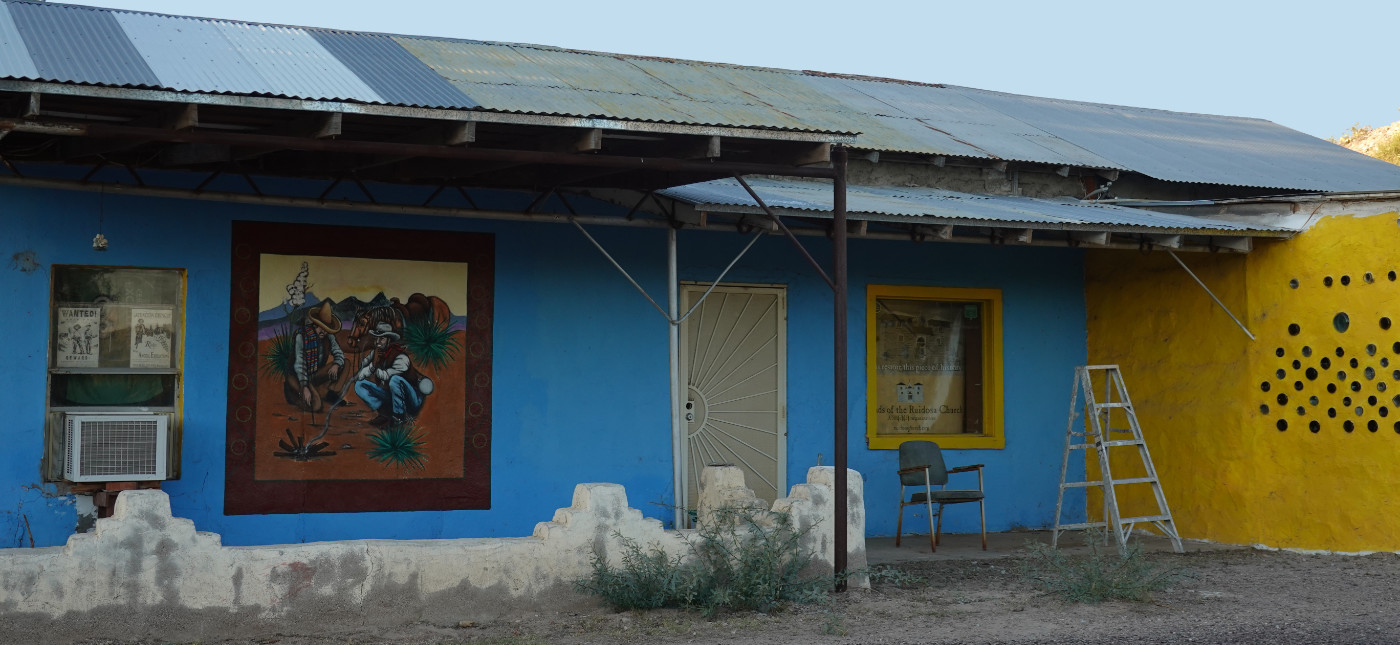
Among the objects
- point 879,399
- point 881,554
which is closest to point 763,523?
point 881,554

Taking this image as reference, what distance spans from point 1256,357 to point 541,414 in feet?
17.7

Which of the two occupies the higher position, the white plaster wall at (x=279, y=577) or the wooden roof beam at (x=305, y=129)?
the wooden roof beam at (x=305, y=129)

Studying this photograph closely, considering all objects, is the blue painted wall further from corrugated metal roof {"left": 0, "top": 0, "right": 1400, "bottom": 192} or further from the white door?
corrugated metal roof {"left": 0, "top": 0, "right": 1400, "bottom": 192}

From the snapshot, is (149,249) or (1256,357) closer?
(149,249)

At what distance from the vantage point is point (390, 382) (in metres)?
9.00

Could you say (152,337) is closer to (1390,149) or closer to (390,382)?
(390,382)

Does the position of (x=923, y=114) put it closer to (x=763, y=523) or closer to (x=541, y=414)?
(x=541, y=414)

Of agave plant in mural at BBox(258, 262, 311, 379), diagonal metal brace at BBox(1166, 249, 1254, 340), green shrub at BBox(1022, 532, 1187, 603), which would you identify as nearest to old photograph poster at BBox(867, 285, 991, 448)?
diagonal metal brace at BBox(1166, 249, 1254, 340)

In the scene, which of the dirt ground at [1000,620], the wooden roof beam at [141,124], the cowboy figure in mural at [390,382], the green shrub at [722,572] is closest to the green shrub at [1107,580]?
the dirt ground at [1000,620]

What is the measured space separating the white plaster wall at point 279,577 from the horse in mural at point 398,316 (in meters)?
2.46

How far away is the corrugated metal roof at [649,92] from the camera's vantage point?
676cm

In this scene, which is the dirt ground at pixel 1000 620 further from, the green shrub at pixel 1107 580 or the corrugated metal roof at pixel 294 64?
the corrugated metal roof at pixel 294 64

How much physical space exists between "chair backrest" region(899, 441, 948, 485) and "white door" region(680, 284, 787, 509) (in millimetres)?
927

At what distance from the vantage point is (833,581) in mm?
7488
